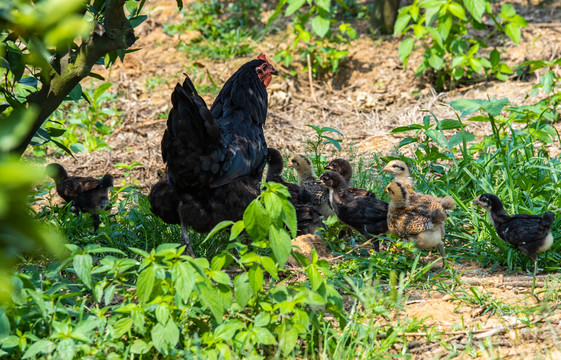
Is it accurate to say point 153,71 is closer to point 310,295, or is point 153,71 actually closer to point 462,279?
point 462,279

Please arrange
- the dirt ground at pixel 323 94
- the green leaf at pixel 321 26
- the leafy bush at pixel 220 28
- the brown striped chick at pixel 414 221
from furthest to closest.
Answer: the leafy bush at pixel 220 28 < the green leaf at pixel 321 26 < the dirt ground at pixel 323 94 < the brown striped chick at pixel 414 221

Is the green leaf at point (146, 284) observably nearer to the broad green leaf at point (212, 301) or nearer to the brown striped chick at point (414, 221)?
A: the broad green leaf at point (212, 301)

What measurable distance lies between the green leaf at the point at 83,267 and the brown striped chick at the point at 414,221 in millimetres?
2459

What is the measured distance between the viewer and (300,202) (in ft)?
17.1

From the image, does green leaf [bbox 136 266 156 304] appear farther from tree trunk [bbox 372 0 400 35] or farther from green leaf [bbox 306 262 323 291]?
tree trunk [bbox 372 0 400 35]

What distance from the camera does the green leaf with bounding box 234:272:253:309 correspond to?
104 inches

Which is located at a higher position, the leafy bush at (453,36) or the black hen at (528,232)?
the leafy bush at (453,36)

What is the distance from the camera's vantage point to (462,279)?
388cm

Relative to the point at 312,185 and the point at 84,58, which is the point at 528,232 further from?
the point at 84,58

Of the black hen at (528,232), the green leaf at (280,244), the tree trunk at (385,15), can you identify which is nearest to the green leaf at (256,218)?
the green leaf at (280,244)

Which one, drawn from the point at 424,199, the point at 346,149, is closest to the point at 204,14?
the point at 346,149

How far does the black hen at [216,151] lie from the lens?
152 inches

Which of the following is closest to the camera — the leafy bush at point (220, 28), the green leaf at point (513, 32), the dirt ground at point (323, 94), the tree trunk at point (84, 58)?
the tree trunk at point (84, 58)

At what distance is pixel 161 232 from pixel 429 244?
89.8 inches
